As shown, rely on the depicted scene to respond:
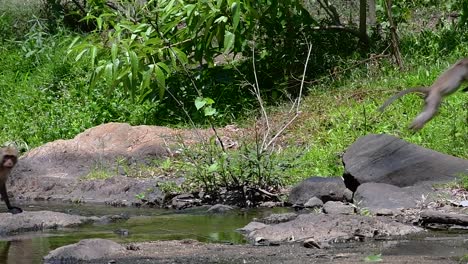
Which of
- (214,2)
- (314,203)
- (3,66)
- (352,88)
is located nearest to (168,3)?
(214,2)

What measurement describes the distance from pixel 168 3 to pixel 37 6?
698 cm

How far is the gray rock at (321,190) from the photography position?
812 cm

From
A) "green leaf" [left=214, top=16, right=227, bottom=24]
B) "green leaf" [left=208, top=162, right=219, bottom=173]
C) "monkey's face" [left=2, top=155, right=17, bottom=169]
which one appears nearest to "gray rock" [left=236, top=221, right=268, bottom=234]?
"green leaf" [left=208, top=162, right=219, bottom=173]

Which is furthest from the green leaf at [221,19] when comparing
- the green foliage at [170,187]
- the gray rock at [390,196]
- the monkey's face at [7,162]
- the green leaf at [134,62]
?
the gray rock at [390,196]

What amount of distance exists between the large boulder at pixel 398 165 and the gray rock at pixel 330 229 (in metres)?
1.61

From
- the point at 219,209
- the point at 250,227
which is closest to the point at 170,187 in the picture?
the point at 219,209

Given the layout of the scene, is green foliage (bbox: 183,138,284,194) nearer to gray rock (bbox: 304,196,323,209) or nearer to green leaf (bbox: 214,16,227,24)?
gray rock (bbox: 304,196,323,209)

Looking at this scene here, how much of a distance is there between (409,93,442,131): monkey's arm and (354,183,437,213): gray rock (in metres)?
5.35

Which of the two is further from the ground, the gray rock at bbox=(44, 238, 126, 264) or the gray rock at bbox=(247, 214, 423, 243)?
the gray rock at bbox=(44, 238, 126, 264)

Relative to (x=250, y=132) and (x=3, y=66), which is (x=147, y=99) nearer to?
(x=250, y=132)

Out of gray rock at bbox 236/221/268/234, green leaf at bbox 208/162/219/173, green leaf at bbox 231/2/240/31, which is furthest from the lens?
green leaf at bbox 231/2/240/31

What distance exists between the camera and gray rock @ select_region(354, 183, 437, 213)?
24.1 ft

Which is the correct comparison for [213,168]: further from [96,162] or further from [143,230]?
[96,162]

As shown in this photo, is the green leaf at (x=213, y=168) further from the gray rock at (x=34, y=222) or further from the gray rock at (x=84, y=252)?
the gray rock at (x=84, y=252)
